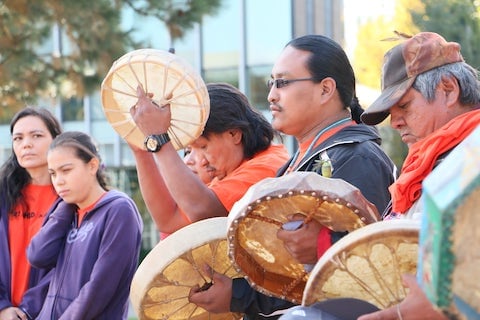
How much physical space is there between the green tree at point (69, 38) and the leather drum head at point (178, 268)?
20.5 feet

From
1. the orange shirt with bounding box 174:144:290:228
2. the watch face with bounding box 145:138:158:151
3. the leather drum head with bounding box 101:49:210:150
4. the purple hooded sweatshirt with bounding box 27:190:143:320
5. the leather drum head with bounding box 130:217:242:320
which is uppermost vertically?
the leather drum head with bounding box 101:49:210:150

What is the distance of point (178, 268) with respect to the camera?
2.96m

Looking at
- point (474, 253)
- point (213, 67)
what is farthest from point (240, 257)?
point (213, 67)

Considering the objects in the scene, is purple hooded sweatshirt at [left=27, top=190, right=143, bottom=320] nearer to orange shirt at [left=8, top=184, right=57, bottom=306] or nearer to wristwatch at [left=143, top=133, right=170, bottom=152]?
orange shirt at [left=8, top=184, right=57, bottom=306]

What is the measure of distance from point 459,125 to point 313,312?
744 millimetres

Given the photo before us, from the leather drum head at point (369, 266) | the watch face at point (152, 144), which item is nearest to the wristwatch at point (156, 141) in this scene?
the watch face at point (152, 144)

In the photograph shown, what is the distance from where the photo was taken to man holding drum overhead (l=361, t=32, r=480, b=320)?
2.49 metres

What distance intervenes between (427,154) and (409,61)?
371 millimetres

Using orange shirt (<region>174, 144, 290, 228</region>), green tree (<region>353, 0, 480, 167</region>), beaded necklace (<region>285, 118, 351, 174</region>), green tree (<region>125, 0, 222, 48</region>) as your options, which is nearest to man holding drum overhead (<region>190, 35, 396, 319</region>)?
beaded necklace (<region>285, 118, 351, 174</region>)

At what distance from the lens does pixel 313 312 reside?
6.99ft

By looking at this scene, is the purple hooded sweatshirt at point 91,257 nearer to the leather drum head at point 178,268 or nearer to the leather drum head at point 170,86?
the leather drum head at point 170,86

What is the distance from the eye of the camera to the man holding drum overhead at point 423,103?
249 centimetres

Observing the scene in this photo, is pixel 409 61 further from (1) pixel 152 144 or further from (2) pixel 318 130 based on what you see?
(1) pixel 152 144

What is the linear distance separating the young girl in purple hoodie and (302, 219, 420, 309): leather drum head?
7.20 feet
